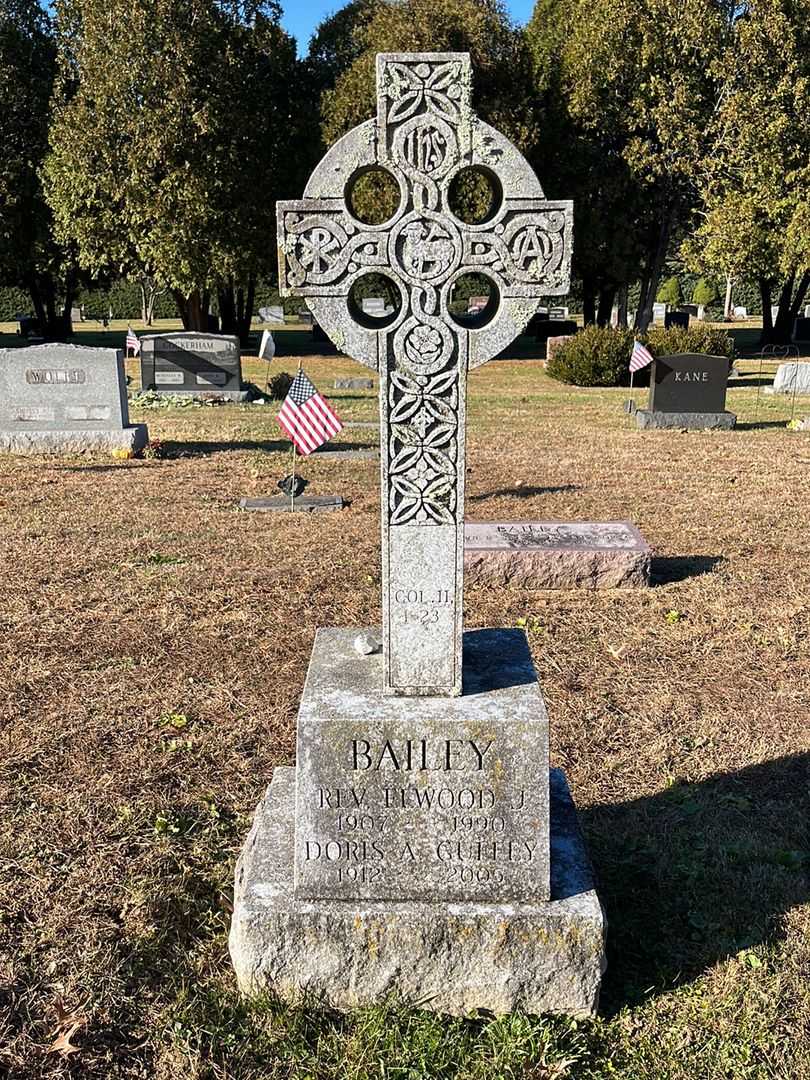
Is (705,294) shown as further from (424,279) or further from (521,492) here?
(424,279)

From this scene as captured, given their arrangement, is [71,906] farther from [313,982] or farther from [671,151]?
[671,151]

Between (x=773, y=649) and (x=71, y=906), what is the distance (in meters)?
4.08

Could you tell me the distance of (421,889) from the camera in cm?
285

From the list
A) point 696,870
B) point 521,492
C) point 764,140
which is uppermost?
point 764,140

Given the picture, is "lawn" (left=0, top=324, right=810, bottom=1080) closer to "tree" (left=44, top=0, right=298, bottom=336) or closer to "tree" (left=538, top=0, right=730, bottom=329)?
"tree" (left=44, top=0, right=298, bottom=336)

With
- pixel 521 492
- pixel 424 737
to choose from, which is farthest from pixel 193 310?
pixel 424 737

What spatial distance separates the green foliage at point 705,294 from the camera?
51.9 metres

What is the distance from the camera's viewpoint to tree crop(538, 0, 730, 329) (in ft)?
73.6

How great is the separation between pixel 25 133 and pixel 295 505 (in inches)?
955

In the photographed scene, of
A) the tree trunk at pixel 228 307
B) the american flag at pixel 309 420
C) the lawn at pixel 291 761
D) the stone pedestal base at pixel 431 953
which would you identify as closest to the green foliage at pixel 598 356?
the lawn at pixel 291 761

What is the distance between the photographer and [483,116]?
23.5m

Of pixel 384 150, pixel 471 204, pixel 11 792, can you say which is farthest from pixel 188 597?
pixel 471 204

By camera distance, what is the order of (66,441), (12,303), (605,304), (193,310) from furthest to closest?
1. (12,303)
2. (605,304)
3. (193,310)
4. (66,441)

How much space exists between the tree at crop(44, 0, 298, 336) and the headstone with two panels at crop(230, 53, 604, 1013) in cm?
2278
